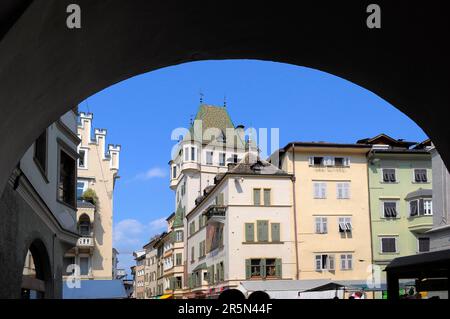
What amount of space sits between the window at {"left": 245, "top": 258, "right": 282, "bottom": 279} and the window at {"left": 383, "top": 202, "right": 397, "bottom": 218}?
940 centimetres

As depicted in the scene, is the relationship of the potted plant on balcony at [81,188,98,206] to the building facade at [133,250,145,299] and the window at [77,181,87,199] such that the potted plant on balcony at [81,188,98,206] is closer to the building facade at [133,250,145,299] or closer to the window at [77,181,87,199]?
the window at [77,181,87,199]

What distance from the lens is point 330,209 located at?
158 ft

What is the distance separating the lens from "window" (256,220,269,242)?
46.9 m

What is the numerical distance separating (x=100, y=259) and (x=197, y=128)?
33.4 m

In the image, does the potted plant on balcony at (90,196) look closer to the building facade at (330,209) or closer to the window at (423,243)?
the building facade at (330,209)

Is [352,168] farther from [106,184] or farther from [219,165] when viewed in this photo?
[219,165]

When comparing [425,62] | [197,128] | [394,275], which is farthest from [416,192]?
[425,62]

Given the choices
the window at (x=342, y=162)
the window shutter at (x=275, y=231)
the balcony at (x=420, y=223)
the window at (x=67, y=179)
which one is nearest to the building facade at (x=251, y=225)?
the window shutter at (x=275, y=231)

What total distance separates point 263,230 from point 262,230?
0.10 metres

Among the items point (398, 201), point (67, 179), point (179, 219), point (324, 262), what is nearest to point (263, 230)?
point (324, 262)

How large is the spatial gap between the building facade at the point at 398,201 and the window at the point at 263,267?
768 centimetres

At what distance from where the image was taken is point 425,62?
4.50 m
